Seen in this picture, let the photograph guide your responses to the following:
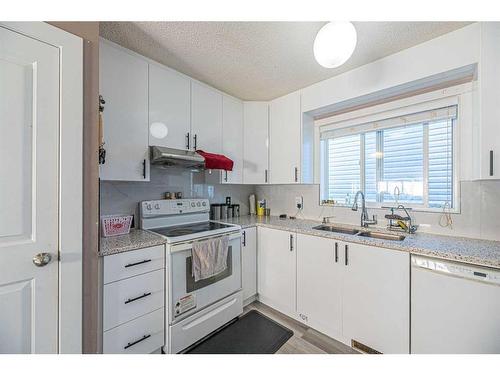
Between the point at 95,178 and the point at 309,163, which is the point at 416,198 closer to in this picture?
the point at 309,163

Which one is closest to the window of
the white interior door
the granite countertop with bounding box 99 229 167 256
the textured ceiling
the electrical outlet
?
the electrical outlet

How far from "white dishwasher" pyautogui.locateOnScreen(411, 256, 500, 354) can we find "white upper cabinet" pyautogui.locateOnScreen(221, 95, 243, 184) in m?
1.75

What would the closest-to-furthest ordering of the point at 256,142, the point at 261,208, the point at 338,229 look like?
the point at 338,229 < the point at 256,142 < the point at 261,208

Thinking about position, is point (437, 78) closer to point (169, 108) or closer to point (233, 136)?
point (233, 136)

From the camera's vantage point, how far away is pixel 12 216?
0.94m

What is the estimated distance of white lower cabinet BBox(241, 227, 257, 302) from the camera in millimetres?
2113

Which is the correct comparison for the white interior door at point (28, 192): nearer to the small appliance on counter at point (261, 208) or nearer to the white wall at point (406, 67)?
the white wall at point (406, 67)

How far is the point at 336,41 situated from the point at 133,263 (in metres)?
1.76

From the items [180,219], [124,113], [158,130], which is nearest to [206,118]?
[158,130]

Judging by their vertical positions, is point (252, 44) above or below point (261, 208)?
above

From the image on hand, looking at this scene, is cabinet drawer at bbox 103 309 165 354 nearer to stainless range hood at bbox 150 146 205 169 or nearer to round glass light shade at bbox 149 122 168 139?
stainless range hood at bbox 150 146 205 169

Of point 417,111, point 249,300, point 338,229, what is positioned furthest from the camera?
point 249,300

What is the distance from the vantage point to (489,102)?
4.07 ft

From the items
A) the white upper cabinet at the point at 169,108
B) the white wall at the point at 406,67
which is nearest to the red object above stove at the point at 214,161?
the white upper cabinet at the point at 169,108
